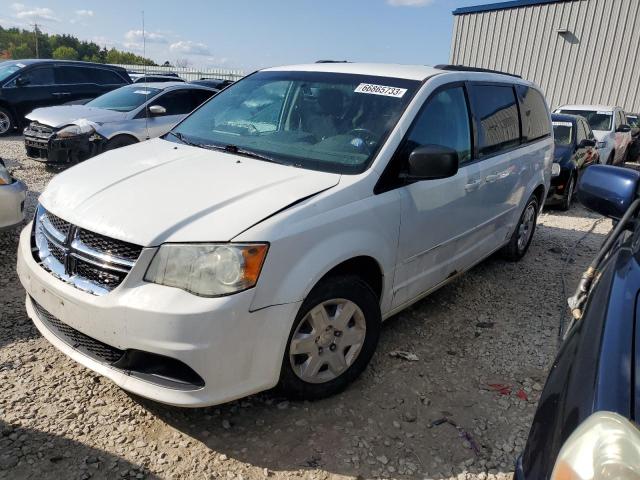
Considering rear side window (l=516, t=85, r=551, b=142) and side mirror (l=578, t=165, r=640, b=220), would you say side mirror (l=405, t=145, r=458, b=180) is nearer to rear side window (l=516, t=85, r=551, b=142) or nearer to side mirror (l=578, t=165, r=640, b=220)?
side mirror (l=578, t=165, r=640, b=220)

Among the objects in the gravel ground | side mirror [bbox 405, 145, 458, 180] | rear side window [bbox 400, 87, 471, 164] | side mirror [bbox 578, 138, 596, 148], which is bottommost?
the gravel ground

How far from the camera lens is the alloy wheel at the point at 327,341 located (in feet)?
8.43

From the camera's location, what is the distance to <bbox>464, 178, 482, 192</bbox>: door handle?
3.62 m

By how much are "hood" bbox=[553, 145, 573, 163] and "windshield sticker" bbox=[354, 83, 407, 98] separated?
570cm

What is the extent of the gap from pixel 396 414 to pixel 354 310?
2.02 ft

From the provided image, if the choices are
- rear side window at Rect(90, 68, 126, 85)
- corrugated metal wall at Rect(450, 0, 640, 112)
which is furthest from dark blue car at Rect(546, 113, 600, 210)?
rear side window at Rect(90, 68, 126, 85)

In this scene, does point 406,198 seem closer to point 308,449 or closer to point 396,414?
point 396,414

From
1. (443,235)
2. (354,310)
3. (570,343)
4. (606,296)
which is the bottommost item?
(354,310)

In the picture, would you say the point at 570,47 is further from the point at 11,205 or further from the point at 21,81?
the point at 11,205

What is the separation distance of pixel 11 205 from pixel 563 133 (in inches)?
322

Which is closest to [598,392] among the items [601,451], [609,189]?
[601,451]

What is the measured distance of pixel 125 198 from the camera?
2.52m

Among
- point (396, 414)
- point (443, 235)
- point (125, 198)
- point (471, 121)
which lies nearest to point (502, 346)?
point (443, 235)

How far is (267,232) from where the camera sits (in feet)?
7.37
